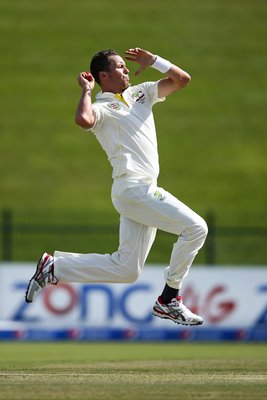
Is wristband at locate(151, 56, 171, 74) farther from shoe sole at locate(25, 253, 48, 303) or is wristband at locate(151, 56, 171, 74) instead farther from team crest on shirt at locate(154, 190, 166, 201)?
shoe sole at locate(25, 253, 48, 303)

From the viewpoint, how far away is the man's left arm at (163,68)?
906cm

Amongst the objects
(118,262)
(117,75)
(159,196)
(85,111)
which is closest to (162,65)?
A: (117,75)

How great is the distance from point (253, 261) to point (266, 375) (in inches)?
472

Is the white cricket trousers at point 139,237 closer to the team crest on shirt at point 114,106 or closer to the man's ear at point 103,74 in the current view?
the team crest on shirt at point 114,106

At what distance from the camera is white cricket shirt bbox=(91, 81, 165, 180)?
28.6ft

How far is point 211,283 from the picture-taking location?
1566 centimetres

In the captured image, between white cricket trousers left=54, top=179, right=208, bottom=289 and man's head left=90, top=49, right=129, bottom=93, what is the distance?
2.71ft

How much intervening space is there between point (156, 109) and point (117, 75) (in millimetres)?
18396

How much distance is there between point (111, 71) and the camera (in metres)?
9.05

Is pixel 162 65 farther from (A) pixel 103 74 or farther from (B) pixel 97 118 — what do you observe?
(B) pixel 97 118

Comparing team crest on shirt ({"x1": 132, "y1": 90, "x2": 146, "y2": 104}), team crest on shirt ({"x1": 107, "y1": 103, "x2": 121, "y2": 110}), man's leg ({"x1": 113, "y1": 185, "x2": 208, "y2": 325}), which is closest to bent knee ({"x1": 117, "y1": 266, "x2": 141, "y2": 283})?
man's leg ({"x1": 113, "y1": 185, "x2": 208, "y2": 325})

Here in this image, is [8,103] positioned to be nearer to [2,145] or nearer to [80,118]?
[2,145]

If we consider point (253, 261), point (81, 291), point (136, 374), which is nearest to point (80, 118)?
point (136, 374)

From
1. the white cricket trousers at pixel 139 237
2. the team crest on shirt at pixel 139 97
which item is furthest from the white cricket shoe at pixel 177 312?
the team crest on shirt at pixel 139 97
